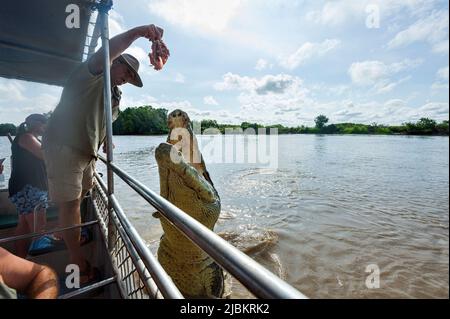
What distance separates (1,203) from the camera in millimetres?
3510

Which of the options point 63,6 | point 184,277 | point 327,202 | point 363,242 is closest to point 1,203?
point 63,6

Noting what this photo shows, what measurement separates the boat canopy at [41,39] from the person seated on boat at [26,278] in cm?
194

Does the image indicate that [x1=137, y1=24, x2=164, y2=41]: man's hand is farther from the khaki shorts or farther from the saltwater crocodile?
the khaki shorts

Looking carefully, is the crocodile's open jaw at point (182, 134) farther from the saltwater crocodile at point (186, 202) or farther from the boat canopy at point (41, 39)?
the boat canopy at point (41, 39)

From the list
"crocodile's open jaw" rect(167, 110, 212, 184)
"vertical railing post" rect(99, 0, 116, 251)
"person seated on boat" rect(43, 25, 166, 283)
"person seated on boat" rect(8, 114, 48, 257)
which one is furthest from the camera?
"person seated on boat" rect(8, 114, 48, 257)

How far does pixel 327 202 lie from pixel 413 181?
4897 mm

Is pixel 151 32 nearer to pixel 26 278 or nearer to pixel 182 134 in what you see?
pixel 182 134

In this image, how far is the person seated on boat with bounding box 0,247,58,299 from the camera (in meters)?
1.11

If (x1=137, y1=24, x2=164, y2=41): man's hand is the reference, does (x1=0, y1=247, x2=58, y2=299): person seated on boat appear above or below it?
below

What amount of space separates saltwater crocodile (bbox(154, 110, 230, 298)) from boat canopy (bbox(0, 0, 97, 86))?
4.44 ft

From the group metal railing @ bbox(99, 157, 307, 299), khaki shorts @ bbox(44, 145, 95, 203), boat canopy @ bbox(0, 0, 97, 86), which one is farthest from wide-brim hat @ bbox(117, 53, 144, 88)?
metal railing @ bbox(99, 157, 307, 299)

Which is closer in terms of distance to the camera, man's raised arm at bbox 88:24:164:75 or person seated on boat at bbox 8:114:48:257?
man's raised arm at bbox 88:24:164:75

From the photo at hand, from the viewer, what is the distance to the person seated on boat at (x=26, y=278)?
3.64 feet

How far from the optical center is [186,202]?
199cm
